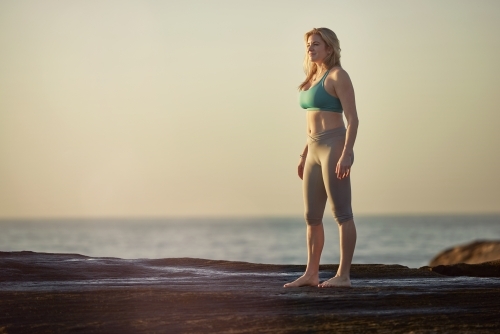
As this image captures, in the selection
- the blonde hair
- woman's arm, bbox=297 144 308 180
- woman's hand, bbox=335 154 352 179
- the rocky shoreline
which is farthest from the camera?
woman's arm, bbox=297 144 308 180

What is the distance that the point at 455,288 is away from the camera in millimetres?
7000

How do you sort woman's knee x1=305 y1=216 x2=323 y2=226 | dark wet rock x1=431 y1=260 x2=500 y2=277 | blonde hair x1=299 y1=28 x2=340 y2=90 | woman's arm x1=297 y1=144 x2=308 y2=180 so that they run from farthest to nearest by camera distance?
dark wet rock x1=431 y1=260 x2=500 y2=277, woman's arm x1=297 y1=144 x2=308 y2=180, woman's knee x1=305 y1=216 x2=323 y2=226, blonde hair x1=299 y1=28 x2=340 y2=90

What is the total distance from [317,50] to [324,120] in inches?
23.7

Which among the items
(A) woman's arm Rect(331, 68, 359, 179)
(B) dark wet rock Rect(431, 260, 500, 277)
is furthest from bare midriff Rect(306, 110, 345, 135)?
(B) dark wet rock Rect(431, 260, 500, 277)

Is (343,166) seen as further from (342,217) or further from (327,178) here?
(342,217)

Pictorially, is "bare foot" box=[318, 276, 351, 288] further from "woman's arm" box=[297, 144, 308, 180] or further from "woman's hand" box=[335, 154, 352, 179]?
"woman's arm" box=[297, 144, 308, 180]

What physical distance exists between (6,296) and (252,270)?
3418 mm

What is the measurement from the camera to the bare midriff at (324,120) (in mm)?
7316

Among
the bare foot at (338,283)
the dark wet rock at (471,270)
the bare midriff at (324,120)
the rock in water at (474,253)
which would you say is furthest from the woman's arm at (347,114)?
the rock in water at (474,253)

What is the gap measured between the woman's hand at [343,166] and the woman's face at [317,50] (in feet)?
3.04

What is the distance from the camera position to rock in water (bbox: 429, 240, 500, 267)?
1842cm

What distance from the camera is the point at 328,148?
728 centimetres

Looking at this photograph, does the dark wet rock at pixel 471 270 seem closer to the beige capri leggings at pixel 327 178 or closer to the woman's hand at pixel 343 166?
the beige capri leggings at pixel 327 178

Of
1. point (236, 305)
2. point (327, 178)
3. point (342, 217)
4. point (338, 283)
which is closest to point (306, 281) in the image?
point (338, 283)
